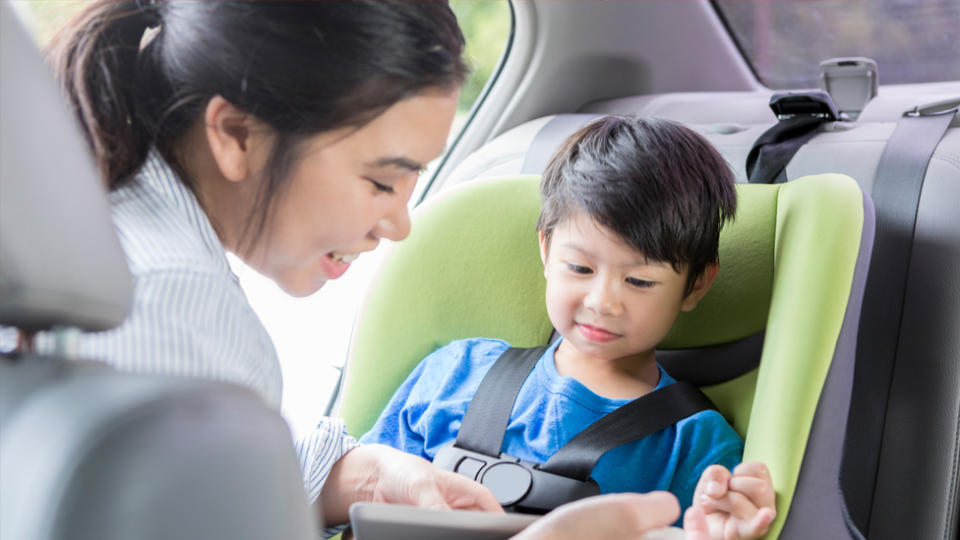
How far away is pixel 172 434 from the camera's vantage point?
497 millimetres

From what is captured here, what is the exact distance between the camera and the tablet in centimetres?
89

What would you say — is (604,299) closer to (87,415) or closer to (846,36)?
(87,415)

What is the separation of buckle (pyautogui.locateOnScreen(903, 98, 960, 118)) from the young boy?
0.35 metres

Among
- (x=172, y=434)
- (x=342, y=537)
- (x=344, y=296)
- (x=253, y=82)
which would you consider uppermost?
(x=253, y=82)

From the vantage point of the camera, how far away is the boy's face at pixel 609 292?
1307 mm

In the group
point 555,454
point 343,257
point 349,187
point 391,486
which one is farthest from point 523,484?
point 349,187

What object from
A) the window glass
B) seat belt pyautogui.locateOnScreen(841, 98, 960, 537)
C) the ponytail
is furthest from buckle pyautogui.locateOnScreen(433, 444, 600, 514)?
the window glass

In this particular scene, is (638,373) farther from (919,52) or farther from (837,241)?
(919,52)

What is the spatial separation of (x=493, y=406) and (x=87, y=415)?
908 millimetres

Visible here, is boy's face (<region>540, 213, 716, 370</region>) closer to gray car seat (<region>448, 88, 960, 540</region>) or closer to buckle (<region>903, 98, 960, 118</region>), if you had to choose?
gray car seat (<region>448, 88, 960, 540</region>)

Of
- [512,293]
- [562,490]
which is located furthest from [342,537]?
[512,293]

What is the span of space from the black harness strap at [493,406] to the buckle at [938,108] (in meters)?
0.68

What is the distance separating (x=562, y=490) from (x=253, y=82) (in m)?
0.70

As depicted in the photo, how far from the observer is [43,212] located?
20.0 inches
